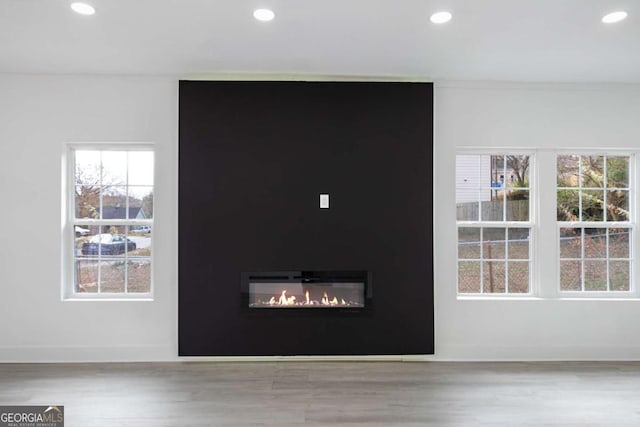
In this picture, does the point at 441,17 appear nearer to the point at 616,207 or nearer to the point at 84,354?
the point at 616,207

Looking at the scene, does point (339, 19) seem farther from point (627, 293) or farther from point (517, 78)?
point (627, 293)

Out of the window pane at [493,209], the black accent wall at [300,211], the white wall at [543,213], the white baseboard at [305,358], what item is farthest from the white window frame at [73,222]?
the window pane at [493,209]

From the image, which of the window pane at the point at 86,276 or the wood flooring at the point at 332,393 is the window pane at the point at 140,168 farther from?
the wood flooring at the point at 332,393

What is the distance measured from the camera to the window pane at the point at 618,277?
12.7 feet

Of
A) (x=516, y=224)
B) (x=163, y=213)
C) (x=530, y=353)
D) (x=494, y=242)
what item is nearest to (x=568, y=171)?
(x=516, y=224)

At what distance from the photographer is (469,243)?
3859 millimetres

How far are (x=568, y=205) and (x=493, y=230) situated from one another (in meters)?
0.82

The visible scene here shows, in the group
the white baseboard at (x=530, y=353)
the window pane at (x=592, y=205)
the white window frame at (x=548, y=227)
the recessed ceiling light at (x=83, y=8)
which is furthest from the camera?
the window pane at (x=592, y=205)

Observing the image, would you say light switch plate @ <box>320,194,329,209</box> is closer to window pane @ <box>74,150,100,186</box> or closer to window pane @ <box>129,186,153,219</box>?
window pane @ <box>129,186,153,219</box>

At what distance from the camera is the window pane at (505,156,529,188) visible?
153 inches

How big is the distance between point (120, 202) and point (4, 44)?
154cm

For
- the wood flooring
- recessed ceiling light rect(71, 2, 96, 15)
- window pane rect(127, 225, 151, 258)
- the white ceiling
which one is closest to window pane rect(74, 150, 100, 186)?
window pane rect(127, 225, 151, 258)

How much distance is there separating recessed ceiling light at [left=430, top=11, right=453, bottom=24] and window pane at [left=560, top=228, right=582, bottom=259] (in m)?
2.52

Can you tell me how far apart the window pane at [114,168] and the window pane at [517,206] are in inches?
153
